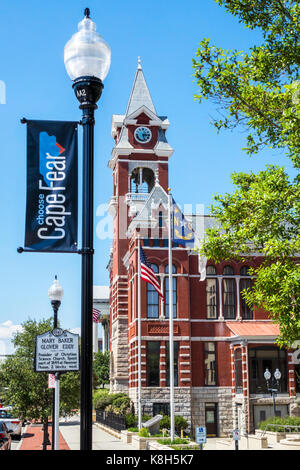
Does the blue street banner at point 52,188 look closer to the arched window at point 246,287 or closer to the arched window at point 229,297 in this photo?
the arched window at point 229,297

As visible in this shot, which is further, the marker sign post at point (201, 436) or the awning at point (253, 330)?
the awning at point (253, 330)

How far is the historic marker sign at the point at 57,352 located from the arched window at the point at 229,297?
3541 centimetres

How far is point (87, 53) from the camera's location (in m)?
8.31

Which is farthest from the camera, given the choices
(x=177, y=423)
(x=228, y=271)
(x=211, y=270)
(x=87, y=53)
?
(x=228, y=271)

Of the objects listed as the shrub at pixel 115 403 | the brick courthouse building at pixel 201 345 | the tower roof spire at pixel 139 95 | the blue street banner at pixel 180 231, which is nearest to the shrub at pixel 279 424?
the brick courthouse building at pixel 201 345

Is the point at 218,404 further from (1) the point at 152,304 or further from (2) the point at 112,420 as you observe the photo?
(1) the point at 152,304

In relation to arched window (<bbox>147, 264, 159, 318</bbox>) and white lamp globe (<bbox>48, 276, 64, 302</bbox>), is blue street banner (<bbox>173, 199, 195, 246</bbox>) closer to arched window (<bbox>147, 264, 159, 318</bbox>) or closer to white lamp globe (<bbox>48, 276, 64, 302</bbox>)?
arched window (<bbox>147, 264, 159, 318</bbox>)

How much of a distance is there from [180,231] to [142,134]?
23.6 meters

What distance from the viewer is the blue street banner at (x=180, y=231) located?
34344mm

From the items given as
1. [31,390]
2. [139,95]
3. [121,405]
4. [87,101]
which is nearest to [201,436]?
[31,390]

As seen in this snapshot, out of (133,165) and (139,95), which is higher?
(139,95)

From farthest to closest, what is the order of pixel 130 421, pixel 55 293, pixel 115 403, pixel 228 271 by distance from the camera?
pixel 228 271, pixel 115 403, pixel 130 421, pixel 55 293

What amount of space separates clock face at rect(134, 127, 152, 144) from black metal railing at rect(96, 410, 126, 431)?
2379cm

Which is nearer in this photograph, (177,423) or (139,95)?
(177,423)
